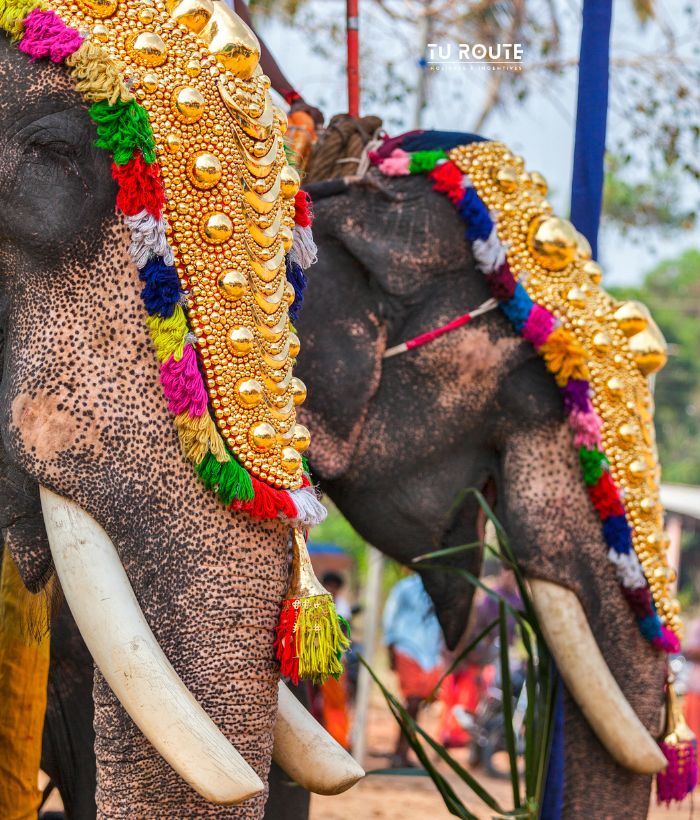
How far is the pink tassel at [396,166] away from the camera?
308 cm

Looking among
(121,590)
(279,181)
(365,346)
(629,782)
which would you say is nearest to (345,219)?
(365,346)

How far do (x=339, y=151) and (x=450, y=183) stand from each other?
286 mm

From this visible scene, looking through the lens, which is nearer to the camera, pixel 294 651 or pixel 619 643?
pixel 294 651

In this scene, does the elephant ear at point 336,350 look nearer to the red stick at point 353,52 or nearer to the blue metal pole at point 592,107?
the red stick at point 353,52

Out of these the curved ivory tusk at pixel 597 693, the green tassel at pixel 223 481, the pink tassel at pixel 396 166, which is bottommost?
the curved ivory tusk at pixel 597 693

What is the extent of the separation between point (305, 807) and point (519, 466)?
0.84m

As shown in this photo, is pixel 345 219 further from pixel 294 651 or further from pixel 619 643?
pixel 294 651

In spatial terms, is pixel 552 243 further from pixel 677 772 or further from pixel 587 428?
pixel 677 772

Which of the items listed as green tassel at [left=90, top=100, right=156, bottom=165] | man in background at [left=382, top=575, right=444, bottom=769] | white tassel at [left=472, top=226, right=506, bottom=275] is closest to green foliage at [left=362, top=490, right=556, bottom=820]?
white tassel at [left=472, top=226, right=506, bottom=275]

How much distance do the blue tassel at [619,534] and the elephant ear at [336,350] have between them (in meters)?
0.57

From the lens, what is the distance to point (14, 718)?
2.29m

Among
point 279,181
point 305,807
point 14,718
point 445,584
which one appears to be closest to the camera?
point 279,181

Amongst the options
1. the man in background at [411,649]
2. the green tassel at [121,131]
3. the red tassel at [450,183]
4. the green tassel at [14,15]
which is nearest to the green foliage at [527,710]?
the red tassel at [450,183]

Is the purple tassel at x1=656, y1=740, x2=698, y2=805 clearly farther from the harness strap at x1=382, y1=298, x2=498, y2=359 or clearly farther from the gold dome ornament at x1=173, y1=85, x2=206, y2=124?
the gold dome ornament at x1=173, y1=85, x2=206, y2=124
